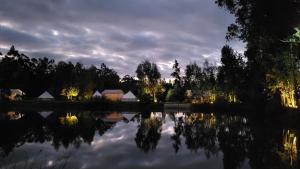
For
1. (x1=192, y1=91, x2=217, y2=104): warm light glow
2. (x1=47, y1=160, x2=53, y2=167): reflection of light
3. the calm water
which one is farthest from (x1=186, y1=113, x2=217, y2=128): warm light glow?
(x1=192, y1=91, x2=217, y2=104): warm light glow

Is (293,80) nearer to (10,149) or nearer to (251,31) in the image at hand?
(251,31)

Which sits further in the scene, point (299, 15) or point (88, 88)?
point (88, 88)

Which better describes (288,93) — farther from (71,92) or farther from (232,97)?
(71,92)

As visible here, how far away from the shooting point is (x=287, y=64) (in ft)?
112

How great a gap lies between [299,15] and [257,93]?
33.0 metres

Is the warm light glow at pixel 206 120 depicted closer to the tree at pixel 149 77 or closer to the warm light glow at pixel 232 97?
the warm light glow at pixel 232 97

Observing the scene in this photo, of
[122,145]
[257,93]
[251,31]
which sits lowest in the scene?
[122,145]

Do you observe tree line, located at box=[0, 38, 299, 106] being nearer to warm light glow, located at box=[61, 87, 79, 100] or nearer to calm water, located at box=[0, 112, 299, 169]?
warm light glow, located at box=[61, 87, 79, 100]

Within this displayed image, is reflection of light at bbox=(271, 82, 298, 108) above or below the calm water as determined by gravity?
above

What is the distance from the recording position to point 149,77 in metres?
92.8

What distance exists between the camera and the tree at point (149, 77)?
3413 inches

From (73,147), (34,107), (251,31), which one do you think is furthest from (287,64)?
(34,107)

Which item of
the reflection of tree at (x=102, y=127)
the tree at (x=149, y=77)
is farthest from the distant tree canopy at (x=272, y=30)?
the tree at (x=149, y=77)

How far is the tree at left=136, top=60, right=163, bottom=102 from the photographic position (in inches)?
3413
